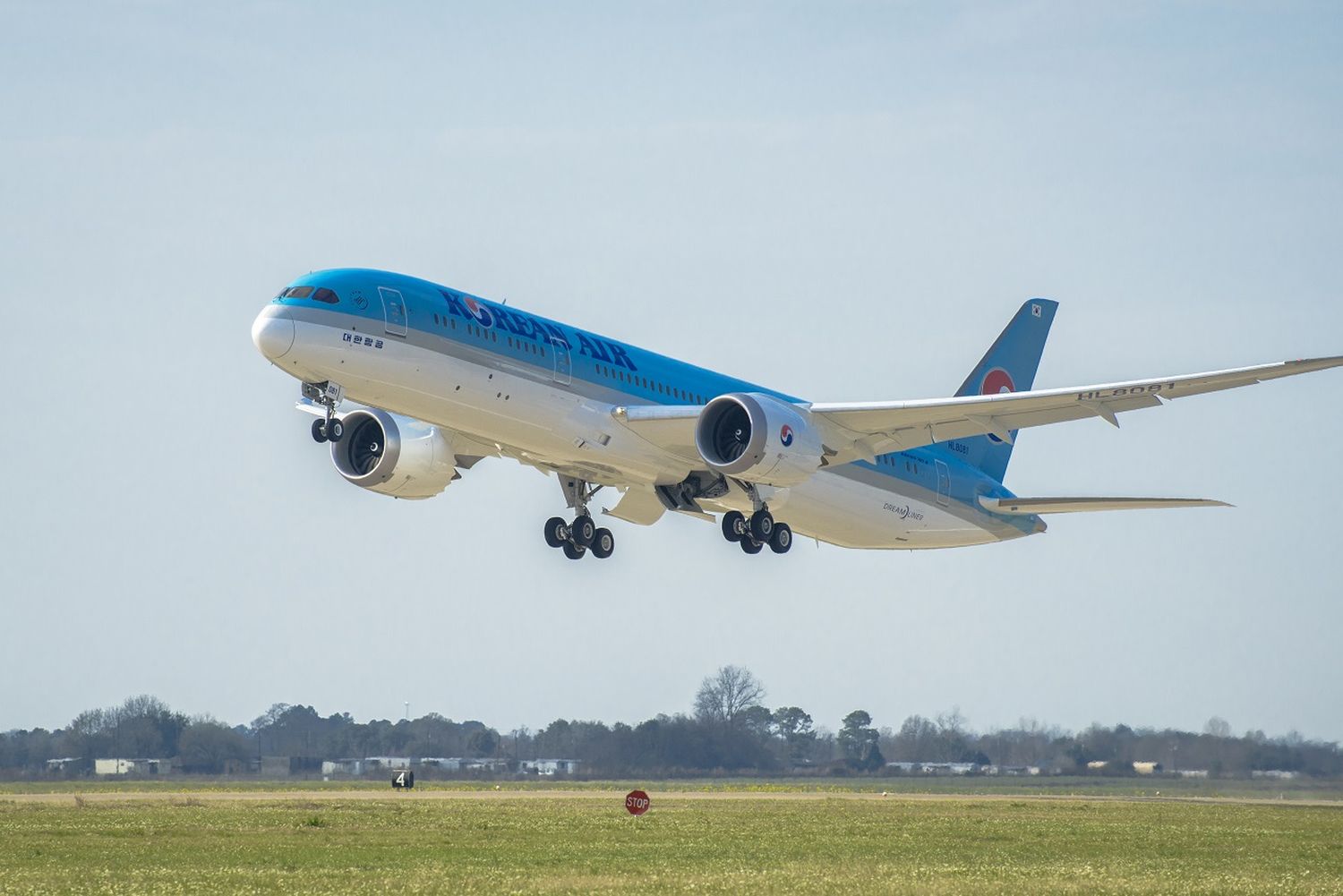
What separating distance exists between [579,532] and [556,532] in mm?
626

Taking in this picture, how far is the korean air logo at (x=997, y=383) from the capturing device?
48719mm

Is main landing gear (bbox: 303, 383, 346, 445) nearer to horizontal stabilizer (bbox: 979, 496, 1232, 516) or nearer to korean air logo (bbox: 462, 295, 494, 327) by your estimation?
korean air logo (bbox: 462, 295, 494, 327)

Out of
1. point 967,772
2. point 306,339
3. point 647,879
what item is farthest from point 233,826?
point 967,772

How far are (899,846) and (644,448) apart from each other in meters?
10.3

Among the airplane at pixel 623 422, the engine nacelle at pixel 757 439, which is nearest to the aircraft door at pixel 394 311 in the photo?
the airplane at pixel 623 422

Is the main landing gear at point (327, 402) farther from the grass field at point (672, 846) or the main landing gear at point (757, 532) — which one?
the main landing gear at point (757, 532)

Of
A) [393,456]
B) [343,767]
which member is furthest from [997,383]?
[343,767]

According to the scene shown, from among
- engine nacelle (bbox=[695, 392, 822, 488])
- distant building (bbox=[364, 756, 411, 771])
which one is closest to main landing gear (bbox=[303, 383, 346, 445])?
engine nacelle (bbox=[695, 392, 822, 488])

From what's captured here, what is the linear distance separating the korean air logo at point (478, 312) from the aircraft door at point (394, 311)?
1.55 m

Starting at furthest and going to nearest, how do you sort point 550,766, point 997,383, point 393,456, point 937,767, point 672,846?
point 550,766, point 937,767, point 997,383, point 393,456, point 672,846

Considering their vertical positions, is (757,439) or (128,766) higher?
(757,439)

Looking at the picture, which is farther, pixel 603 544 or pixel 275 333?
pixel 603 544

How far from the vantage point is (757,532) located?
126ft

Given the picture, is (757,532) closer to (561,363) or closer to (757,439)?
(757,439)
